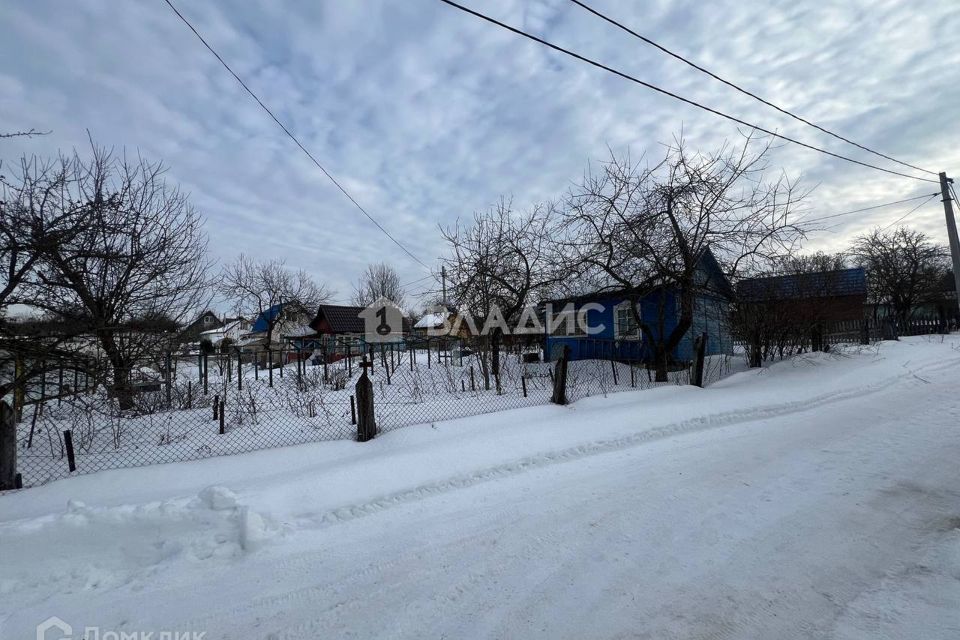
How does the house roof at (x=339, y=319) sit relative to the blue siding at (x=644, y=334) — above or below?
above

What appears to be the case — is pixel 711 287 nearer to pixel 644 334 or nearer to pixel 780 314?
pixel 780 314

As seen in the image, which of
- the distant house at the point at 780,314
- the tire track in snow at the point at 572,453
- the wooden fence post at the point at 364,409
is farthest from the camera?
the distant house at the point at 780,314

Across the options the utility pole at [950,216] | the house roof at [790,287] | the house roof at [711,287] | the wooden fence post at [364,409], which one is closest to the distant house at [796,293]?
the house roof at [790,287]

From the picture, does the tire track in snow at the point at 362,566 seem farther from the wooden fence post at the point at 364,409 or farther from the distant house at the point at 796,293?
the distant house at the point at 796,293

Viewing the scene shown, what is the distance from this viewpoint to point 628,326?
51.4 feet

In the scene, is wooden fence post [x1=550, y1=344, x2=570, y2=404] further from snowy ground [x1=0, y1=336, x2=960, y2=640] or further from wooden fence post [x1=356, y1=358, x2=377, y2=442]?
wooden fence post [x1=356, y1=358, x2=377, y2=442]

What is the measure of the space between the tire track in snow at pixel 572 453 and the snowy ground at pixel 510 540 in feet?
0.12

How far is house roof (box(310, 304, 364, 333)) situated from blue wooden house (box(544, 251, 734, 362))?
54.3 ft

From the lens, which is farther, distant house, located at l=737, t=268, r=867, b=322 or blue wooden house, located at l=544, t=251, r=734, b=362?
blue wooden house, located at l=544, t=251, r=734, b=362

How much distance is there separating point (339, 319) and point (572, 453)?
27.0 meters

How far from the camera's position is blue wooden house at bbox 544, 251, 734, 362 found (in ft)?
43.0

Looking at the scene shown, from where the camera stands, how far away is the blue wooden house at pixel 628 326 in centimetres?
1309

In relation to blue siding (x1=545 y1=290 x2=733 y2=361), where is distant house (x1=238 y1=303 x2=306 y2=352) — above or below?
above

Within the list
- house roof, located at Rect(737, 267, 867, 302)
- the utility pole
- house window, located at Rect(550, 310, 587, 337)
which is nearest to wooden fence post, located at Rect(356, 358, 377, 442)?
house roof, located at Rect(737, 267, 867, 302)
